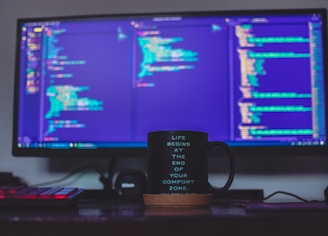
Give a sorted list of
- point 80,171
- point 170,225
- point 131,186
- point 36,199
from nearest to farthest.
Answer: point 170,225, point 36,199, point 131,186, point 80,171

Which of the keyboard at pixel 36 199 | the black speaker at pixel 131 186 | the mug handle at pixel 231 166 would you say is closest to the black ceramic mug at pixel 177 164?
the mug handle at pixel 231 166

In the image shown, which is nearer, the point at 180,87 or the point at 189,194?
the point at 189,194

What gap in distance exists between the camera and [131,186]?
92cm

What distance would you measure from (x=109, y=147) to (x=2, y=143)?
0.33 meters

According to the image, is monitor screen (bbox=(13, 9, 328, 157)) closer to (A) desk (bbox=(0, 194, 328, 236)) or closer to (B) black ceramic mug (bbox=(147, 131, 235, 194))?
(B) black ceramic mug (bbox=(147, 131, 235, 194))

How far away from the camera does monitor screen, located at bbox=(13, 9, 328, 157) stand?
37.6 inches

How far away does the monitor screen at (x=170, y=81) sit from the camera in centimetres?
95

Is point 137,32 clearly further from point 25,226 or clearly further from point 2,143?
point 25,226

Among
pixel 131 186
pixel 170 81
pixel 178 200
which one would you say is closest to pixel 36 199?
pixel 178 200

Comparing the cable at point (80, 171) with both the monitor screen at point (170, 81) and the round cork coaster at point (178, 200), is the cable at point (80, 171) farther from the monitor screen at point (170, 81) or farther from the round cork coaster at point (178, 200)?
the round cork coaster at point (178, 200)

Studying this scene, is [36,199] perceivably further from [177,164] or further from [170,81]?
[170,81]

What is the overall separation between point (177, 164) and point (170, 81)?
1.13ft

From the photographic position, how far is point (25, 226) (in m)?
0.49

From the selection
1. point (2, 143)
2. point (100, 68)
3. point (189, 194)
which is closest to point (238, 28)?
point (100, 68)
